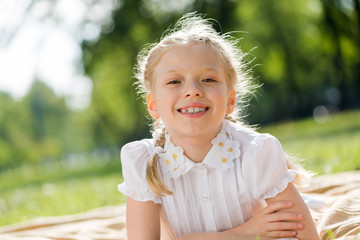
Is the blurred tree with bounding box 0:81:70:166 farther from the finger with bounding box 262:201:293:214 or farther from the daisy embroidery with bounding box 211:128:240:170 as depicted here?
the finger with bounding box 262:201:293:214

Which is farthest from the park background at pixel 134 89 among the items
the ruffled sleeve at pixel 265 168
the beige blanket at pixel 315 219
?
the ruffled sleeve at pixel 265 168

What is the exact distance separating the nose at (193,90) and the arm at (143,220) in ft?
2.19

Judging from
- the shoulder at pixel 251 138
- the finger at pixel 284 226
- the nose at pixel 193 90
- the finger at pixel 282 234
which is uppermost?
the nose at pixel 193 90

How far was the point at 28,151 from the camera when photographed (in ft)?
122

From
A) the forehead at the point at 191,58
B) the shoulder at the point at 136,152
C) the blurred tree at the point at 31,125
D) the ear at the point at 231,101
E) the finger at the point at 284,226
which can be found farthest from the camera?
the blurred tree at the point at 31,125

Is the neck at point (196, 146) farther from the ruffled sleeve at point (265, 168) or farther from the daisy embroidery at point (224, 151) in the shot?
the ruffled sleeve at point (265, 168)

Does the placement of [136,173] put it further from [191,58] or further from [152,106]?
[191,58]

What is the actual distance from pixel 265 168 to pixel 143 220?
739 mm

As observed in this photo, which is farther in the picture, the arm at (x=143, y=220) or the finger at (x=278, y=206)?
the arm at (x=143, y=220)

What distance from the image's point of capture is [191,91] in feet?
7.61

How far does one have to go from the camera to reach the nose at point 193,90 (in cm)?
231

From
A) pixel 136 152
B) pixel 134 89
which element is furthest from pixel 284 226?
pixel 134 89

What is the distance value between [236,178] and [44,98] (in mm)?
37634

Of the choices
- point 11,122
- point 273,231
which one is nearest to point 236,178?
point 273,231
